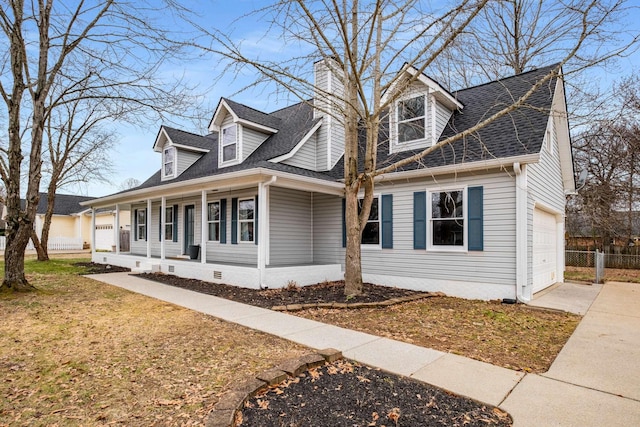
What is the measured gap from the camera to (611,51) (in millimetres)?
6254

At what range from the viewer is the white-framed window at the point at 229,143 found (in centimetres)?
1257

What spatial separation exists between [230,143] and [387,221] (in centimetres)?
642

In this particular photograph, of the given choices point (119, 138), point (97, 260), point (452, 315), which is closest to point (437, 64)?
point (452, 315)

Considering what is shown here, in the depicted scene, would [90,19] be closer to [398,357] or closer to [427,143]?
[427,143]

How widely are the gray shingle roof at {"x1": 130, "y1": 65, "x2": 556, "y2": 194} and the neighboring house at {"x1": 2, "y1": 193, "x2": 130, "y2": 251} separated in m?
18.0

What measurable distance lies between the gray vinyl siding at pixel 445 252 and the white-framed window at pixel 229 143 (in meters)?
4.03

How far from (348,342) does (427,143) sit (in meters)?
6.62

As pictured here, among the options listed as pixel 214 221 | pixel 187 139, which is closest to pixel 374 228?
pixel 214 221

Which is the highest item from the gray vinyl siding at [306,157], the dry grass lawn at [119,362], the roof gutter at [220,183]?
the gray vinyl siding at [306,157]

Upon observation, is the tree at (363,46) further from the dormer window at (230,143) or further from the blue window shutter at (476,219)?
the dormer window at (230,143)

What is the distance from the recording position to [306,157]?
39.3 ft

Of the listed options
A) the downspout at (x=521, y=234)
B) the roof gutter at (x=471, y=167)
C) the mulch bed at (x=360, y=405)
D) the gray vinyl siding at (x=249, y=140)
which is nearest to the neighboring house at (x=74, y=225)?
the gray vinyl siding at (x=249, y=140)

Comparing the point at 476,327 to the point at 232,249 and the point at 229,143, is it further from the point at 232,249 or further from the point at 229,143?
the point at 229,143

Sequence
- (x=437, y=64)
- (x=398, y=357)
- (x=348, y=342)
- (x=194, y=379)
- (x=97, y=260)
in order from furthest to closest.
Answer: (x=97, y=260)
(x=437, y=64)
(x=348, y=342)
(x=398, y=357)
(x=194, y=379)
